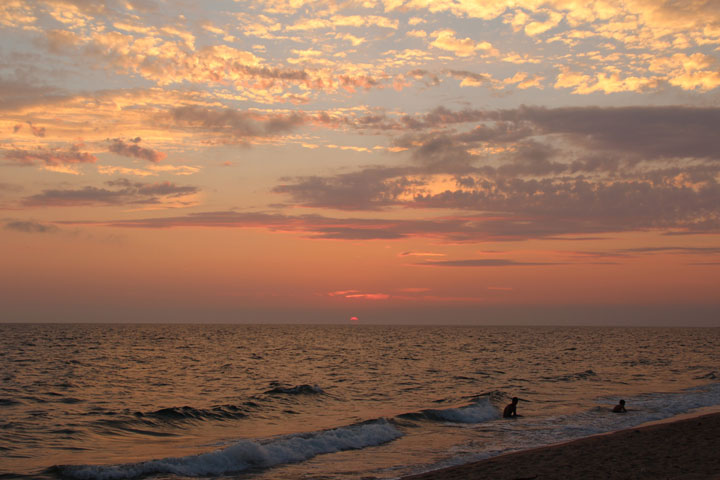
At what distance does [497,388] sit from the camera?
39719 millimetres

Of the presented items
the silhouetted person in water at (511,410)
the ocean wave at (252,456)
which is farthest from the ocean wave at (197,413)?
the silhouetted person in water at (511,410)

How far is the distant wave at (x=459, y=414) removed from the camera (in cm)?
2805

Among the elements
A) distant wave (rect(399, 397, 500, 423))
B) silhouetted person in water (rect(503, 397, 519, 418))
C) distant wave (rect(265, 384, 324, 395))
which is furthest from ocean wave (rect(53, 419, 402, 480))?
distant wave (rect(265, 384, 324, 395))

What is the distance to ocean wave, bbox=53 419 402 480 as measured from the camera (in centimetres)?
1717

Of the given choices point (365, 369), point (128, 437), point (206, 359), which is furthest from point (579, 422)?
point (206, 359)

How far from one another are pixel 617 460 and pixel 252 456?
11.1 meters

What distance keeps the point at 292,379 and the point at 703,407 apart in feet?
88.4

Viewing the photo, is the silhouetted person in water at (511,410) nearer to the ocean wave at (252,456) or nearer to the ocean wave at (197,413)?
the ocean wave at (252,456)

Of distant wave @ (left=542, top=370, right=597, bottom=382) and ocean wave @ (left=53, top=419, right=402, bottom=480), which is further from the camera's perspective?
distant wave @ (left=542, top=370, right=597, bottom=382)

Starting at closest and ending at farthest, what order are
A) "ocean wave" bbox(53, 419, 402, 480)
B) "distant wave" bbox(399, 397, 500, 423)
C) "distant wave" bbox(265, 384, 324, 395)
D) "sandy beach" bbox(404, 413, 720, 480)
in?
"sandy beach" bbox(404, 413, 720, 480) < "ocean wave" bbox(53, 419, 402, 480) < "distant wave" bbox(399, 397, 500, 423) < "distant wave" bbox(265, 384, 324, 395)

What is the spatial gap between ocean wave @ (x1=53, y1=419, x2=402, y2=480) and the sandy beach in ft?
18.4

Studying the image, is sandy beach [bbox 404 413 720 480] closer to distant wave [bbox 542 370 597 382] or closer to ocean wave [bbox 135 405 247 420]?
ocean wave [bbox 135 405 247 420]

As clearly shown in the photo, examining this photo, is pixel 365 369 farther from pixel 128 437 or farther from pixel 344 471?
pixel 344 471

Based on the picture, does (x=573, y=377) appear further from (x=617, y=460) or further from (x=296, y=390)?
(x=617, y=460)
